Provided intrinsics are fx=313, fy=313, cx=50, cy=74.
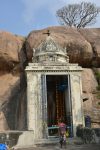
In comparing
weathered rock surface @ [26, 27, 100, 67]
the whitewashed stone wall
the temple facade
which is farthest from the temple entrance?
weathered rock surface @ [26, 27, 100, 67]

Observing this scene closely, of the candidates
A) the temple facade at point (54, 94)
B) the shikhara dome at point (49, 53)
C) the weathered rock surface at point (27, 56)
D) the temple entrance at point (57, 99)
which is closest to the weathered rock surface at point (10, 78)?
the weathered rock surface at point (27, 56)

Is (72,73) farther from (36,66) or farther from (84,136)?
(84,136)

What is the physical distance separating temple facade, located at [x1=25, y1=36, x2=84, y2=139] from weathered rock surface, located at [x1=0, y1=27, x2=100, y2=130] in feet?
11.8

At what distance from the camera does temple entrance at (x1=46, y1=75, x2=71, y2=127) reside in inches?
776

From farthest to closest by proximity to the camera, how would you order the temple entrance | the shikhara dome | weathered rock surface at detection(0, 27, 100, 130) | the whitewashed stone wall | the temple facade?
weathered rock surface at detection(0, 27, 100, 130)
the shikhara dome
the temple entrance
the whitewashed stone wall
the temple facade

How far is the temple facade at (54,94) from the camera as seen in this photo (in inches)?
698

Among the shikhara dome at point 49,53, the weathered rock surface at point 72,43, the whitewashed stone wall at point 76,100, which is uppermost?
the weathered rock surface at point 72,43

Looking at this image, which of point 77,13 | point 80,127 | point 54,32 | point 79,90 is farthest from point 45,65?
point 77,13

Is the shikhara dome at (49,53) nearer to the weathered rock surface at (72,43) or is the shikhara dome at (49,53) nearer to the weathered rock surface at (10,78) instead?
the weathered rock surface at (72,43)

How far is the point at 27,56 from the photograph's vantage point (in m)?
A: 26.1

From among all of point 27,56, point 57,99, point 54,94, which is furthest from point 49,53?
point 27,56

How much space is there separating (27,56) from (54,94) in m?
6.02

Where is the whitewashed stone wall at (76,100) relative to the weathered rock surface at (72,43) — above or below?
below

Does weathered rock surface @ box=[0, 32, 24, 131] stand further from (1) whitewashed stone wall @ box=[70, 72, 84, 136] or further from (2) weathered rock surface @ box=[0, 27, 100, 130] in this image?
(1) whitewashed stone wall @ box=[70, 72, 84, 136]
